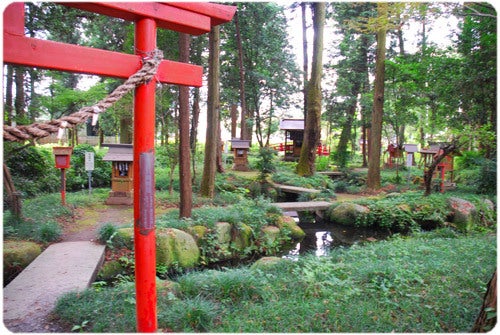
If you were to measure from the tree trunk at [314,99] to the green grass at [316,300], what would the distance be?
9.42 meters

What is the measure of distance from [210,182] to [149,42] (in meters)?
7.62

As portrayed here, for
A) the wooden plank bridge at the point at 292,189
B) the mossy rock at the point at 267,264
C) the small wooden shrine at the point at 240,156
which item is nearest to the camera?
the mossy rock at the point at 267,264

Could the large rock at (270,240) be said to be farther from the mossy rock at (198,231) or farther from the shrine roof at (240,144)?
the shrine roof at (240,144)

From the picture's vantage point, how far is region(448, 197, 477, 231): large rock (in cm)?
848

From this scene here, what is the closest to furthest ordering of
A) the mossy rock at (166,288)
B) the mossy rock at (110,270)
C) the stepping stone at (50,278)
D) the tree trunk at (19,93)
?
the stepping stone at (50,278)
the mossy rock at (166,288)
the mossy rock at (110,270)
the tree trunk at (19,93)

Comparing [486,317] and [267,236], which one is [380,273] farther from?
[267,236]

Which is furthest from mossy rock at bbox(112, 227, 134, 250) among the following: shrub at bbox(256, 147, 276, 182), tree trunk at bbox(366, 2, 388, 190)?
tree trunk at bbox(366, 2, 388, 190)

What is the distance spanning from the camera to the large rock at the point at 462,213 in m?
8.48

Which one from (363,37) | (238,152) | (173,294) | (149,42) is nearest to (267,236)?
(173,294)

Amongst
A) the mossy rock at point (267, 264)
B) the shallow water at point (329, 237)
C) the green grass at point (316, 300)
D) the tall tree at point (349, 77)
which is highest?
the tall tree at point (349, 77)

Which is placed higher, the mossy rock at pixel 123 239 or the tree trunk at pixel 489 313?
the tree trunk at pixel 489 313

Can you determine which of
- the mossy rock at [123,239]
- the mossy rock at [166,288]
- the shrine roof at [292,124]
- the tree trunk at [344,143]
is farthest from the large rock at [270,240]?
the shrine roof at [292,124]

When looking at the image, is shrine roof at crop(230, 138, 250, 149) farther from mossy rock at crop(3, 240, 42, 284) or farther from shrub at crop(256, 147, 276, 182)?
mossy rock at crop(3, 240, 42, 284)

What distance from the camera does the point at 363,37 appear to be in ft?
60.2
